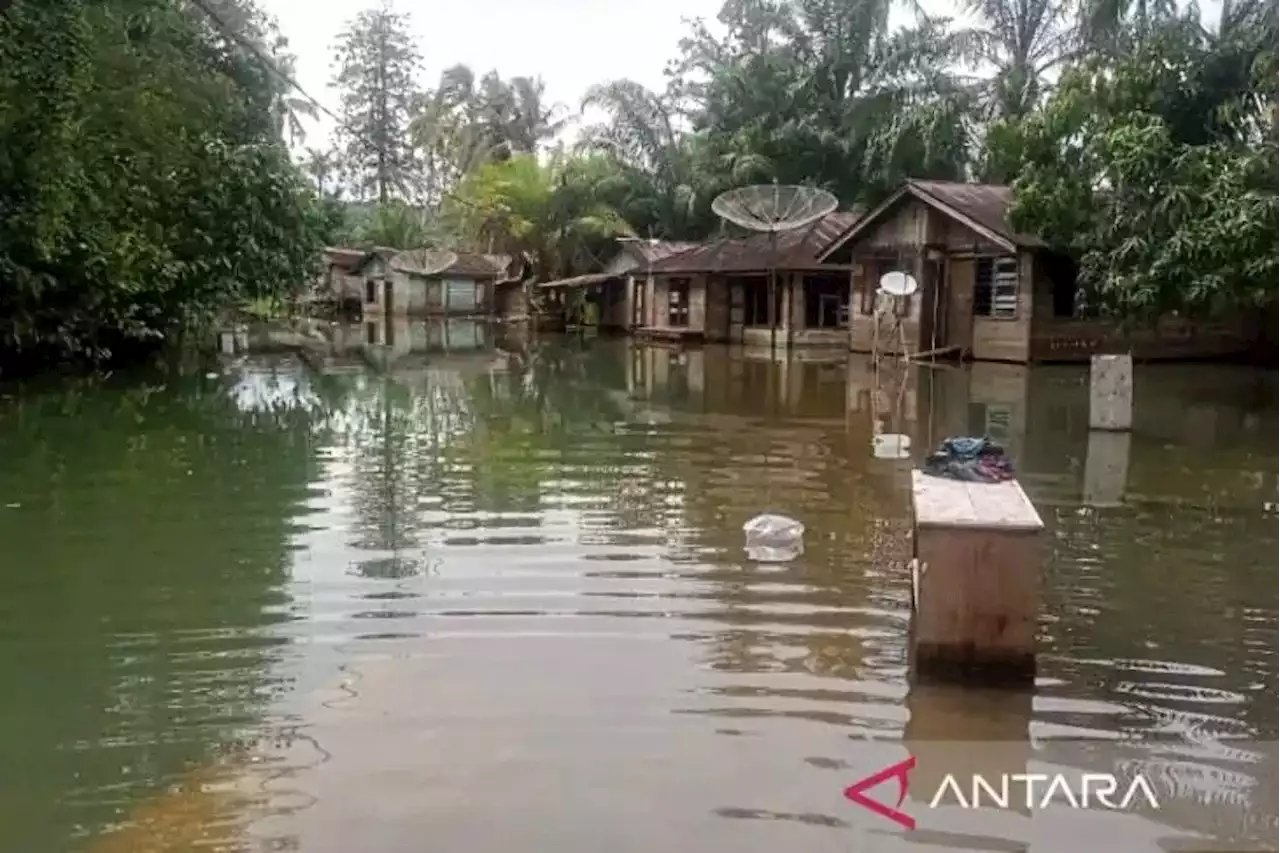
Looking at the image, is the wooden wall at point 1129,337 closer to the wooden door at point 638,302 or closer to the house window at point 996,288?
the house window at point 996,288

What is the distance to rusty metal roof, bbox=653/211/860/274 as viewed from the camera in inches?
1105

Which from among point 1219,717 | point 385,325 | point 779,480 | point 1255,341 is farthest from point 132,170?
point 385,325

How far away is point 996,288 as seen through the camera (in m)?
22.8

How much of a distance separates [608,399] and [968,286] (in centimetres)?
1001

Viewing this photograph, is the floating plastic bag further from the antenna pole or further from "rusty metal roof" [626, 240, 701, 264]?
"rusty metal roof" [626, 240, 701, 264]

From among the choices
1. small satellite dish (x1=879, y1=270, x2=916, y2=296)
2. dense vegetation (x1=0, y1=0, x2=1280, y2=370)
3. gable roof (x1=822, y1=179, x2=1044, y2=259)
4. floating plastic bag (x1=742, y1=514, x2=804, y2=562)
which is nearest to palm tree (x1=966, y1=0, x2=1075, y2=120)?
dense vegetation (x1=0, y1=0, x2=1280, y2=370)

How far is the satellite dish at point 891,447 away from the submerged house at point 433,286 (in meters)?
31.5

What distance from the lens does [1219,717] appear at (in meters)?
4.65

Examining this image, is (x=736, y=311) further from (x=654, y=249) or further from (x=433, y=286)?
(x=433, y=286)

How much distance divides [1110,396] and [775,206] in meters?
14.7

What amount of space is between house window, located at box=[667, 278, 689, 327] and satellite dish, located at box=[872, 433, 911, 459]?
20.9 m

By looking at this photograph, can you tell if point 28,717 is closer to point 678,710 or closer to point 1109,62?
point 678,710

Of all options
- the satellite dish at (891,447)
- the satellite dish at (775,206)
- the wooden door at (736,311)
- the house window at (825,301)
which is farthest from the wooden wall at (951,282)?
the satellite dish at (891,447)

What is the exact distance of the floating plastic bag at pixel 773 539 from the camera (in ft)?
23.7
